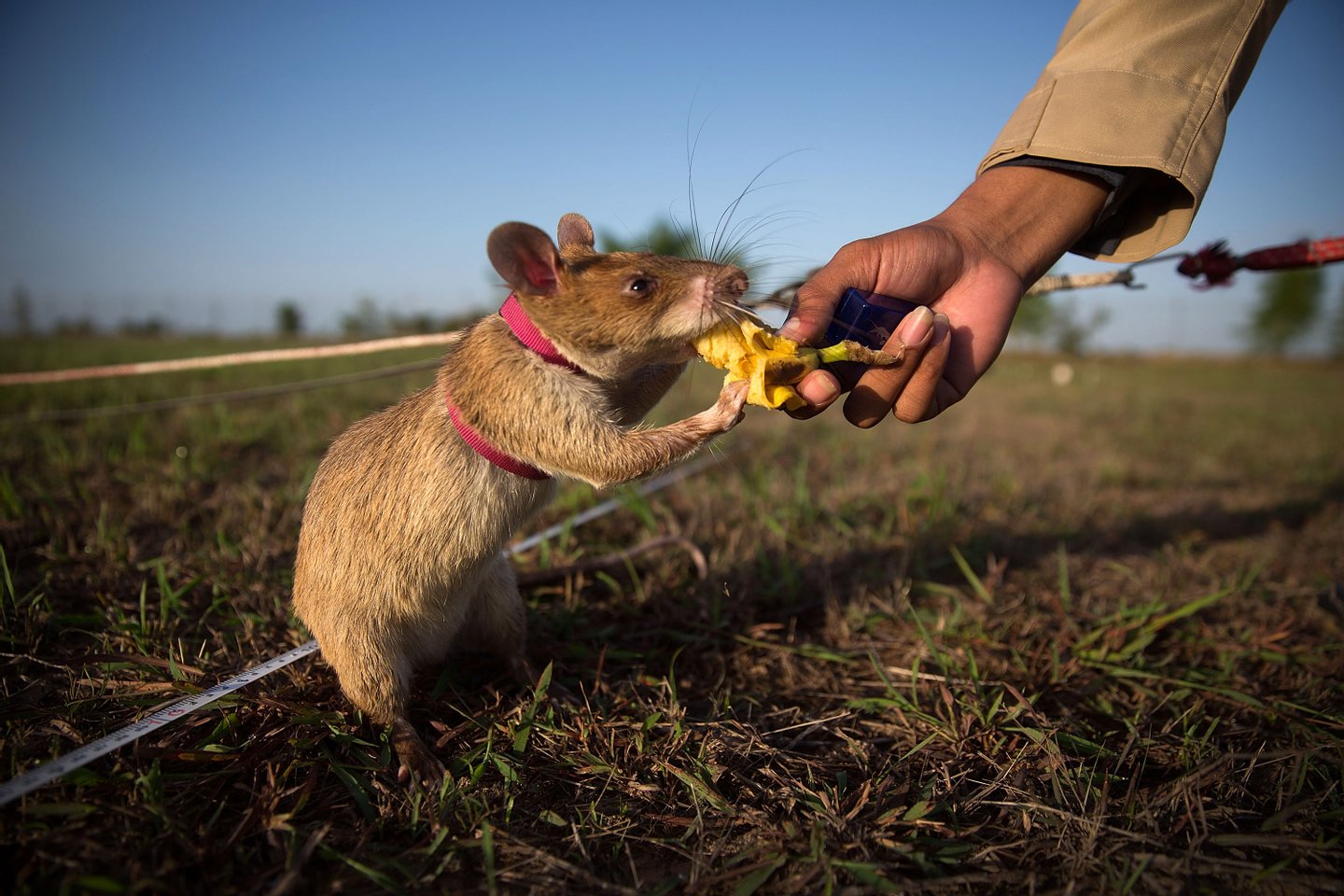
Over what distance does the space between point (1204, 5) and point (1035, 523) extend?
269 centimetres

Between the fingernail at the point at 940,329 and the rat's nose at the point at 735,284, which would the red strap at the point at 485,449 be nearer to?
the rat's nose at the point at 735,284

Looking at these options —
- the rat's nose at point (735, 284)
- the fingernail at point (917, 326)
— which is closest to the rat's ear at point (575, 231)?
the rat's nose at point (735, 284)

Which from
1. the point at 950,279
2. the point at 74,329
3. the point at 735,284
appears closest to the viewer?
the point at 735,284

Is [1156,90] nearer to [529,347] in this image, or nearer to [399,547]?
[529,347]

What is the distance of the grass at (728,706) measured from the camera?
61.4 inches

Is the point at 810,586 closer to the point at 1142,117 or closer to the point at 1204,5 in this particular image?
the point at 1142,117

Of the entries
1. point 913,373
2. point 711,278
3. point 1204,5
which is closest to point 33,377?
point 711,278

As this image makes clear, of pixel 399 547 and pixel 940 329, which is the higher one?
pixel 940 329

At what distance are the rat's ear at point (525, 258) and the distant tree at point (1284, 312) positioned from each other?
5397 centimetres

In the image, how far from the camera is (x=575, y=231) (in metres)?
2.46

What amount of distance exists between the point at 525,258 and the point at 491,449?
601 millimetres

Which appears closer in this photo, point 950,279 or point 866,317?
point 866,317

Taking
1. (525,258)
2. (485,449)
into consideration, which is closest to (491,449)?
(485,449)

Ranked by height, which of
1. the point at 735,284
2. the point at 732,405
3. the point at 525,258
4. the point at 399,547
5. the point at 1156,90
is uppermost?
the point at 1156,90
